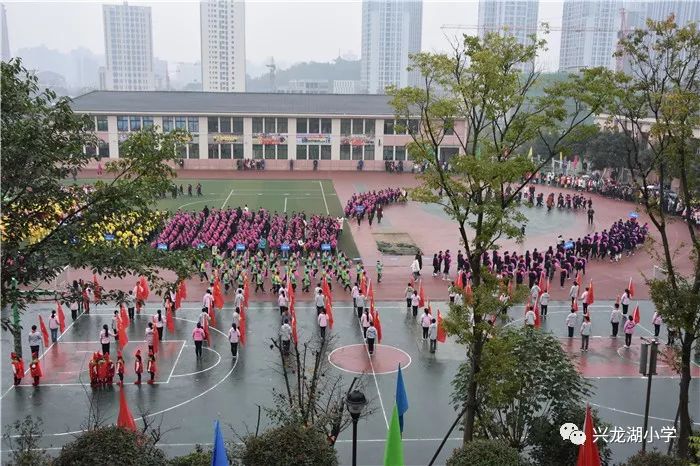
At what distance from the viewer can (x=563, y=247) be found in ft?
91.9

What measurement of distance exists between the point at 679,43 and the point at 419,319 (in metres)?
11.6

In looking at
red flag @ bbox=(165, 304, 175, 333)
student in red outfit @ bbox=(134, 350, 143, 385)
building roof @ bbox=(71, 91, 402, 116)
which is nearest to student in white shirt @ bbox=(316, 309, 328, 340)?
red flag @ bbox=(165, 304, 175, 333)

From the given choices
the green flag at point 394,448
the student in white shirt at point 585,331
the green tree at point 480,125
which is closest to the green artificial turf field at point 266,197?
the student in white shirt at point 585,331

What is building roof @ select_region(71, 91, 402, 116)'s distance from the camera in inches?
2078

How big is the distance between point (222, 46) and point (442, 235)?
129462 millimetres

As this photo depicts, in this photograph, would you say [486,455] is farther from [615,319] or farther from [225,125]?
[225,125]

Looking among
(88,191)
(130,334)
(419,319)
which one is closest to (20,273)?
(88,191)

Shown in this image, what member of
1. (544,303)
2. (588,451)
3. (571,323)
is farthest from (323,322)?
(588,451)

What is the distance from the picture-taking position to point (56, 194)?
9.23 metres

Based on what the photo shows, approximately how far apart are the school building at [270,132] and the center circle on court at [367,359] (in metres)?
35.3

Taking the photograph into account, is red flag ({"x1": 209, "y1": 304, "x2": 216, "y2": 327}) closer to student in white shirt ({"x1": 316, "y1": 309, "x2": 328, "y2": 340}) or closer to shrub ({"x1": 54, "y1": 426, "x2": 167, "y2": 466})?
student in white shirt ({"x1": 316, "y1": 309, "x2": 328, "y2": 340})

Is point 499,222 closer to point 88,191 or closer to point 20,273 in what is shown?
point 88,191

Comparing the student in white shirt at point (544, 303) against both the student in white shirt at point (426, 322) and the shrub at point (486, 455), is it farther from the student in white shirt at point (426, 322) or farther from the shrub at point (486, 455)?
the shrub at point (486, 455)

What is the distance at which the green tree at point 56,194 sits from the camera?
343 inches
